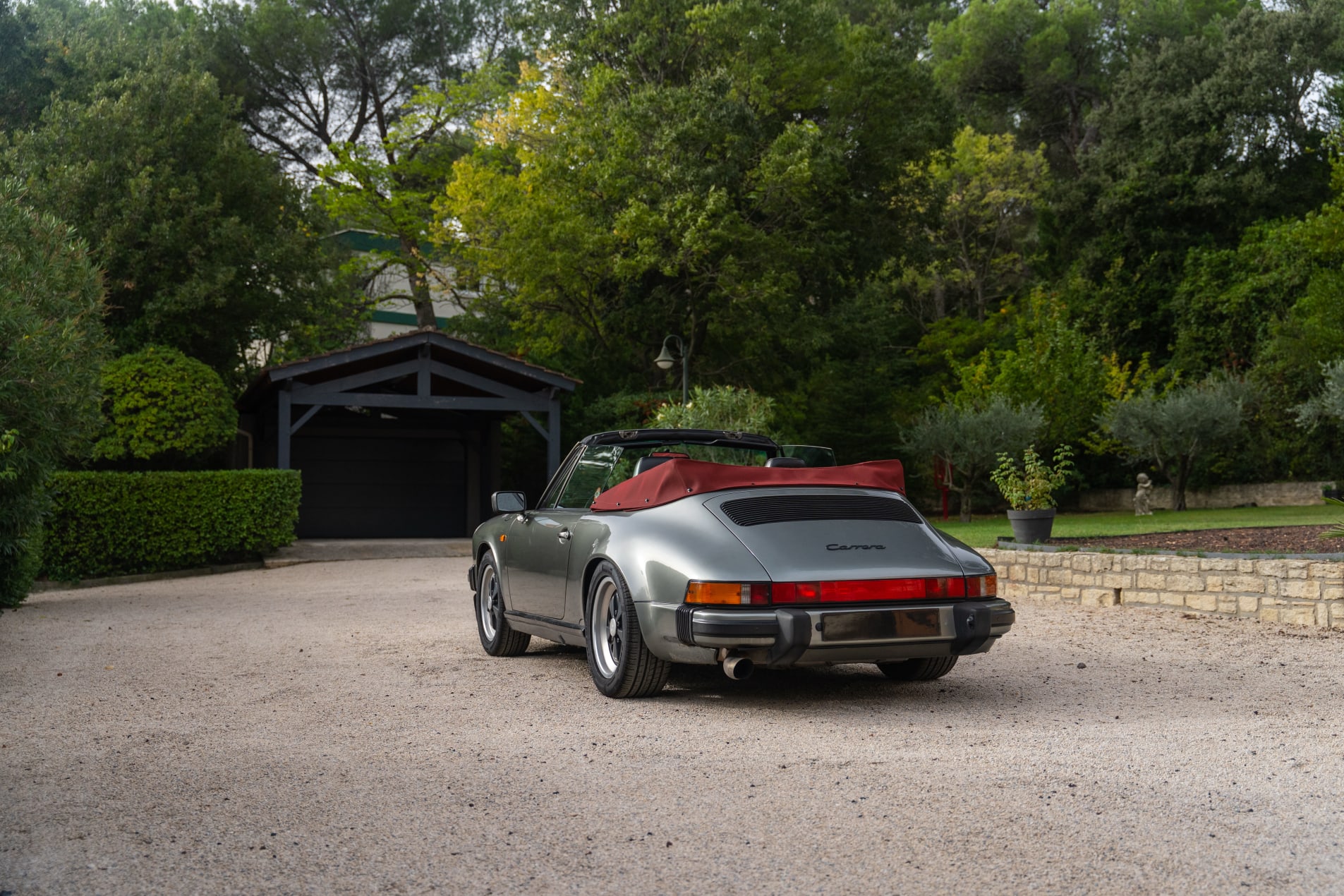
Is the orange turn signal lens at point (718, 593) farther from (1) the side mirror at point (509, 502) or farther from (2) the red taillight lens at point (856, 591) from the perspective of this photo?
(1) the side mirror at point (509, 502)

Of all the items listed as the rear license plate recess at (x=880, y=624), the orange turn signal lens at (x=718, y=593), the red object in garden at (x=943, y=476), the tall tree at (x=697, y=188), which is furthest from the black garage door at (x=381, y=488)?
the rear license plate recess at (x=880, y=624)

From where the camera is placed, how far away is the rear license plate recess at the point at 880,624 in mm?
6016

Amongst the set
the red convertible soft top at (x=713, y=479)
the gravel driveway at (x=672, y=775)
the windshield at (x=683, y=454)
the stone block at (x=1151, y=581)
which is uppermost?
the windshield at (x=683, y=454)

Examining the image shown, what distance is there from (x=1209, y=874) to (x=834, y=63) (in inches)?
1078

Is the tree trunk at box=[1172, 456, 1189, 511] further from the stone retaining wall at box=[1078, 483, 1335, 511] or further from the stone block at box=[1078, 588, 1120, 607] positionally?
the stone block at box=[1078, 588, 1120, 607]

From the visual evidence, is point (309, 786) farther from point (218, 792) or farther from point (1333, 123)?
point (1333, 123)

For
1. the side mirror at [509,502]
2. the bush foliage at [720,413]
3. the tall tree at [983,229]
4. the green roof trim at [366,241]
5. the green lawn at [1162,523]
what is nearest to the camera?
the side mirror at [509,502]

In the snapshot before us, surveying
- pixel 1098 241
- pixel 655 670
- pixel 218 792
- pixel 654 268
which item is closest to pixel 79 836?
pixel 218 792

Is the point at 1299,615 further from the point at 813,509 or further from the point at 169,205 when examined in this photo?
the point at 169,205

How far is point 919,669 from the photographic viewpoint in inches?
287

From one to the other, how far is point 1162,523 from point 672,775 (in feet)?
57.9

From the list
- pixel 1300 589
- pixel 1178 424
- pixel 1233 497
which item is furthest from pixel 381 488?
pixel 1233 497

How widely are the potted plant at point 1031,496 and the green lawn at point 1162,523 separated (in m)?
0.70

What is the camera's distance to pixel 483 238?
29125 millimetres
